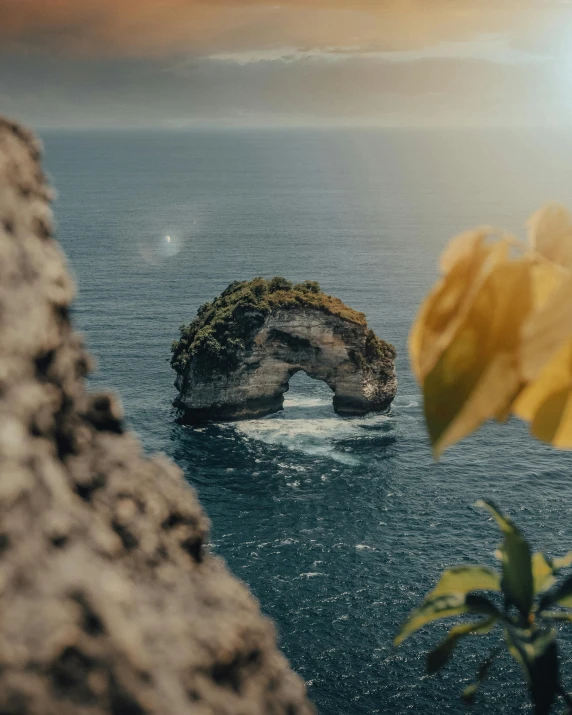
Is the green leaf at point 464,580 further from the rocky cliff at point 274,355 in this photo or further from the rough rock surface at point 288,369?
the rough rock surface at point 288,369

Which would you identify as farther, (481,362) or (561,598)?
(561,598)

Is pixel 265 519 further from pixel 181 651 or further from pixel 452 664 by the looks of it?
pixel 181 651

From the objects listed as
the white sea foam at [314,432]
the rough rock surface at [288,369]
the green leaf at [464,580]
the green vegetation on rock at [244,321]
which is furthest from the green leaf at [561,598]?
the rough rock surface at [288,369]

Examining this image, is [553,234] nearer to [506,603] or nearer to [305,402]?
[506,603]

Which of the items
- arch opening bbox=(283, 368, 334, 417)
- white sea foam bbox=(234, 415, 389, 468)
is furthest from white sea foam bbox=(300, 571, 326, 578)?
arch opening bbox=(283, 368, 334, 417)

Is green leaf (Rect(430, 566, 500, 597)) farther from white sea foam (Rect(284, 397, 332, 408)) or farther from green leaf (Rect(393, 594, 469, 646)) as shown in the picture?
white sea foam (Rect(284, 397, 332, 408))

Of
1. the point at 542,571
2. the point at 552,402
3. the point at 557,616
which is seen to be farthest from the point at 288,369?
the point at 552,402
